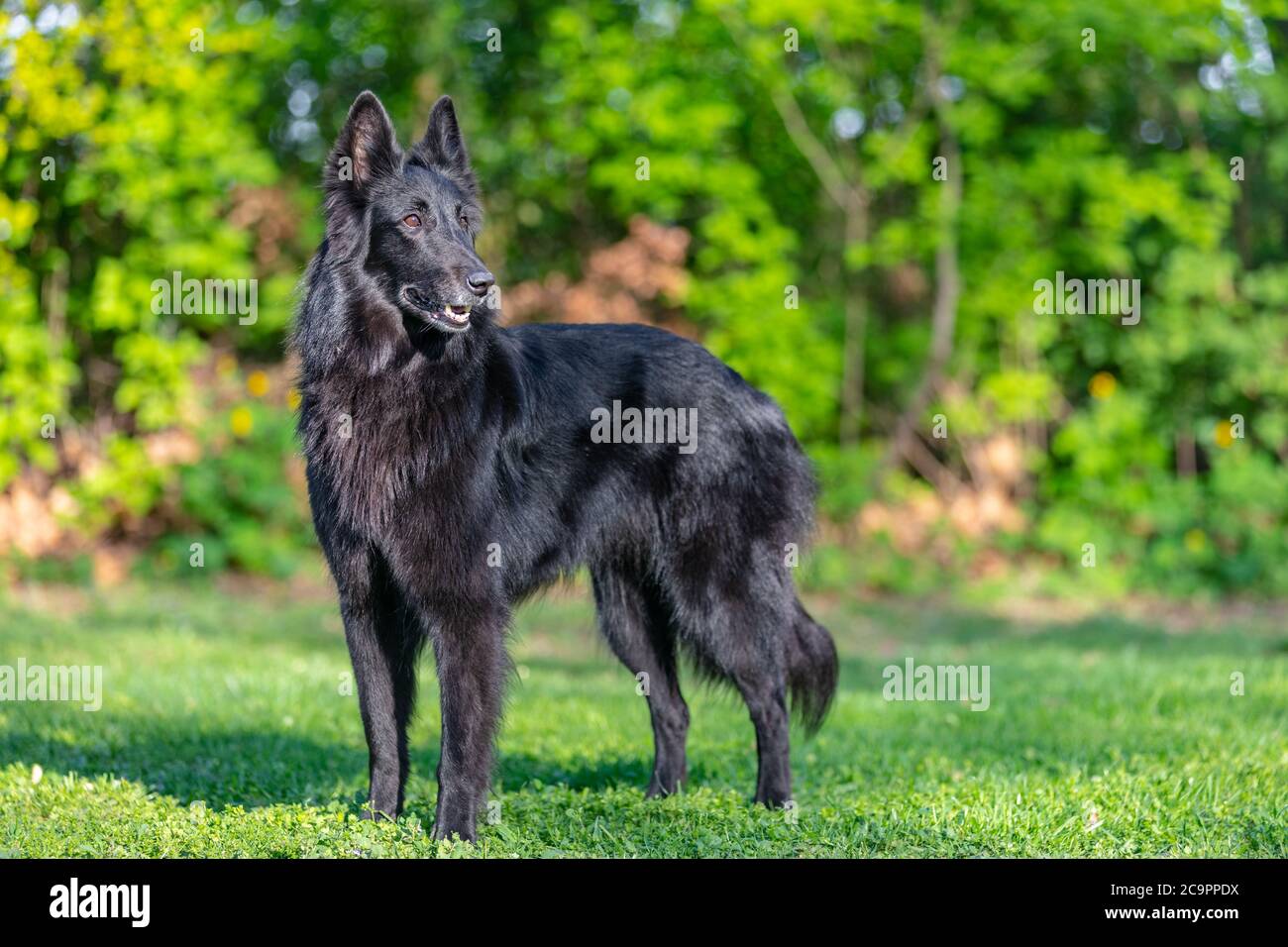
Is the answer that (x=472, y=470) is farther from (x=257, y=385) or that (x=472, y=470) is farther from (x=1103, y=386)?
(x=1103, y=386)

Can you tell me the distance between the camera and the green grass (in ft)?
14.2

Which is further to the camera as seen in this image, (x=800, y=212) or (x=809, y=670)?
(x=800, y=212)

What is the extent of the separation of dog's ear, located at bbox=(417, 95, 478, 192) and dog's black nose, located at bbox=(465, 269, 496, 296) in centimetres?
59

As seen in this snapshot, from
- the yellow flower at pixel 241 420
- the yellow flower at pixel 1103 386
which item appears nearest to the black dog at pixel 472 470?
the yellow flower at pixel 241 420

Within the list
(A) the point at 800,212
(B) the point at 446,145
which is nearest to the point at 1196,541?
(A) the point at 800,212

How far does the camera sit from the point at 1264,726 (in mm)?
6266

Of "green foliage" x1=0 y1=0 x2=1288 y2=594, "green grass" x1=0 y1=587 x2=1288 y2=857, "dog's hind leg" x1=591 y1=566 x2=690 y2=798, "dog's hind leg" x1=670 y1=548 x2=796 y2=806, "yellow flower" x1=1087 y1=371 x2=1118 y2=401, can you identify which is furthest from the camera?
"yellow flower" x1=1087 y1=371 x2=1118 y2=401

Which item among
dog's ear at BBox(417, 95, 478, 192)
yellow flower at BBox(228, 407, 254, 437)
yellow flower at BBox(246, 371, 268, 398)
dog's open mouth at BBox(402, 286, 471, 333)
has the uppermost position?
dog's ear at BBox(417, 95, 478, 192)

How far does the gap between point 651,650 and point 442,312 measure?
1.73 meters

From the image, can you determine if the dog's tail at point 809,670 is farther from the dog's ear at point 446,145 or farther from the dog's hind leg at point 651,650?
the dog's ear at point 446,145

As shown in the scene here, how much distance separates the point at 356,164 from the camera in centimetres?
453

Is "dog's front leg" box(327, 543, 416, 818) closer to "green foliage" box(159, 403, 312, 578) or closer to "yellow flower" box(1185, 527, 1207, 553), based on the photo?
"green foliage" box(159, 403, 312, 578)

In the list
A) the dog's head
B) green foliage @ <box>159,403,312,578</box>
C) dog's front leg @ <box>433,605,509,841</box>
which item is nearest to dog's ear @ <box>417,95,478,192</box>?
the dog's head

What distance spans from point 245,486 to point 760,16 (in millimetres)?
5601
